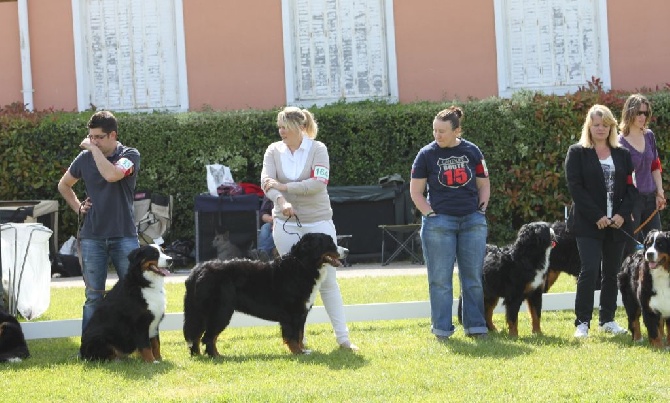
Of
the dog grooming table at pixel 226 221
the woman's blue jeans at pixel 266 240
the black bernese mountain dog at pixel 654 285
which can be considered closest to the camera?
the black bernese mountain dog at pixel 654 285

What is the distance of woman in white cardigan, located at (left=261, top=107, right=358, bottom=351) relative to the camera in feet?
24.2

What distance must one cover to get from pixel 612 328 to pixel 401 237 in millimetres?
5862

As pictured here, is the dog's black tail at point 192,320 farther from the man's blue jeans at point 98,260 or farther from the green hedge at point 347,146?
the green hedge at point 347,146

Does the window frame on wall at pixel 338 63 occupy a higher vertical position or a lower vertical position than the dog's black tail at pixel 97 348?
higher

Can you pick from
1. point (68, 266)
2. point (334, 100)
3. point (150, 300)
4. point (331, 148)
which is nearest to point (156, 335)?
point (150, 300)

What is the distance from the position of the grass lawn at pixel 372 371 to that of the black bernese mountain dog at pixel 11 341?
0.10 metres

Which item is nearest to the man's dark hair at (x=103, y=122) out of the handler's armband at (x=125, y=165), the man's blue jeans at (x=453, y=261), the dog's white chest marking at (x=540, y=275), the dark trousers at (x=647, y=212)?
the handler's armband at (x=125, y=165)

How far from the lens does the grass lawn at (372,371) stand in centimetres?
577

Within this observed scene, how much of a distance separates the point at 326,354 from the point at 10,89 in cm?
998

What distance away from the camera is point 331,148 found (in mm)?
14195

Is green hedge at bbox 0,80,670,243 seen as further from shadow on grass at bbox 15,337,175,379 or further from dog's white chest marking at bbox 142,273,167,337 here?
dog's white chest marking at bbox 142,273,167,337

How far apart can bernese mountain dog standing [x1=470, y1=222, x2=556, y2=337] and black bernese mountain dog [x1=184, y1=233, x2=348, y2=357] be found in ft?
4.20

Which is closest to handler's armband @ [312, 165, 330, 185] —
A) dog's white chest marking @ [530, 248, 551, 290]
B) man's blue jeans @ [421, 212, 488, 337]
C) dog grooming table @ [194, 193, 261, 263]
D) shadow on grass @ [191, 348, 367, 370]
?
man's blue jeans @ [421, 212, 488, 337]

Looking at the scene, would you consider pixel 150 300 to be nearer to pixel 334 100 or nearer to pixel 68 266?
pixel 68 266
